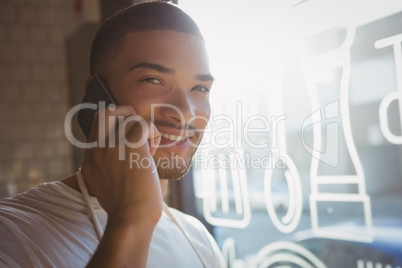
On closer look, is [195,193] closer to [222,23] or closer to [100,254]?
[222,23]

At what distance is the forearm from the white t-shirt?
175mm

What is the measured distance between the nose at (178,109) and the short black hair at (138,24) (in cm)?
19

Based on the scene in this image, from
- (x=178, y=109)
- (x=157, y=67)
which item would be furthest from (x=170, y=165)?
(x=157, y=67)

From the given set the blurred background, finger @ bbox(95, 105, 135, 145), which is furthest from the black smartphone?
the blurred background

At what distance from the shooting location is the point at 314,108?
1102 mm

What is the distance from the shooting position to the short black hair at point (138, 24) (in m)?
1.07

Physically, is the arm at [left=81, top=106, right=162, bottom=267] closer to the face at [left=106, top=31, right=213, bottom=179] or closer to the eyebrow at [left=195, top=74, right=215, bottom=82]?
the face at [left=106, top=31, right=213, bottom=179]

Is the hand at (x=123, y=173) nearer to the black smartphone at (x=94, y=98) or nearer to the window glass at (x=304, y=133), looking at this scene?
the black smartphone at (x=94, y=98)

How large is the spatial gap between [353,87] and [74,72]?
1.94m

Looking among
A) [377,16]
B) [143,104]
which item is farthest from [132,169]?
[377,16]

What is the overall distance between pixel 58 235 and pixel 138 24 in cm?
60

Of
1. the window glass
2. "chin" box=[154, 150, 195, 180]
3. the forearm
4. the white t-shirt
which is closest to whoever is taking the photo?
the forearm

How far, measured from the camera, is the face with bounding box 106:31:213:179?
1013 mm

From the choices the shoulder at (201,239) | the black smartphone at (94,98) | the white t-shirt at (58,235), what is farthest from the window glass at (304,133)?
the black smartphone at (94,98)
